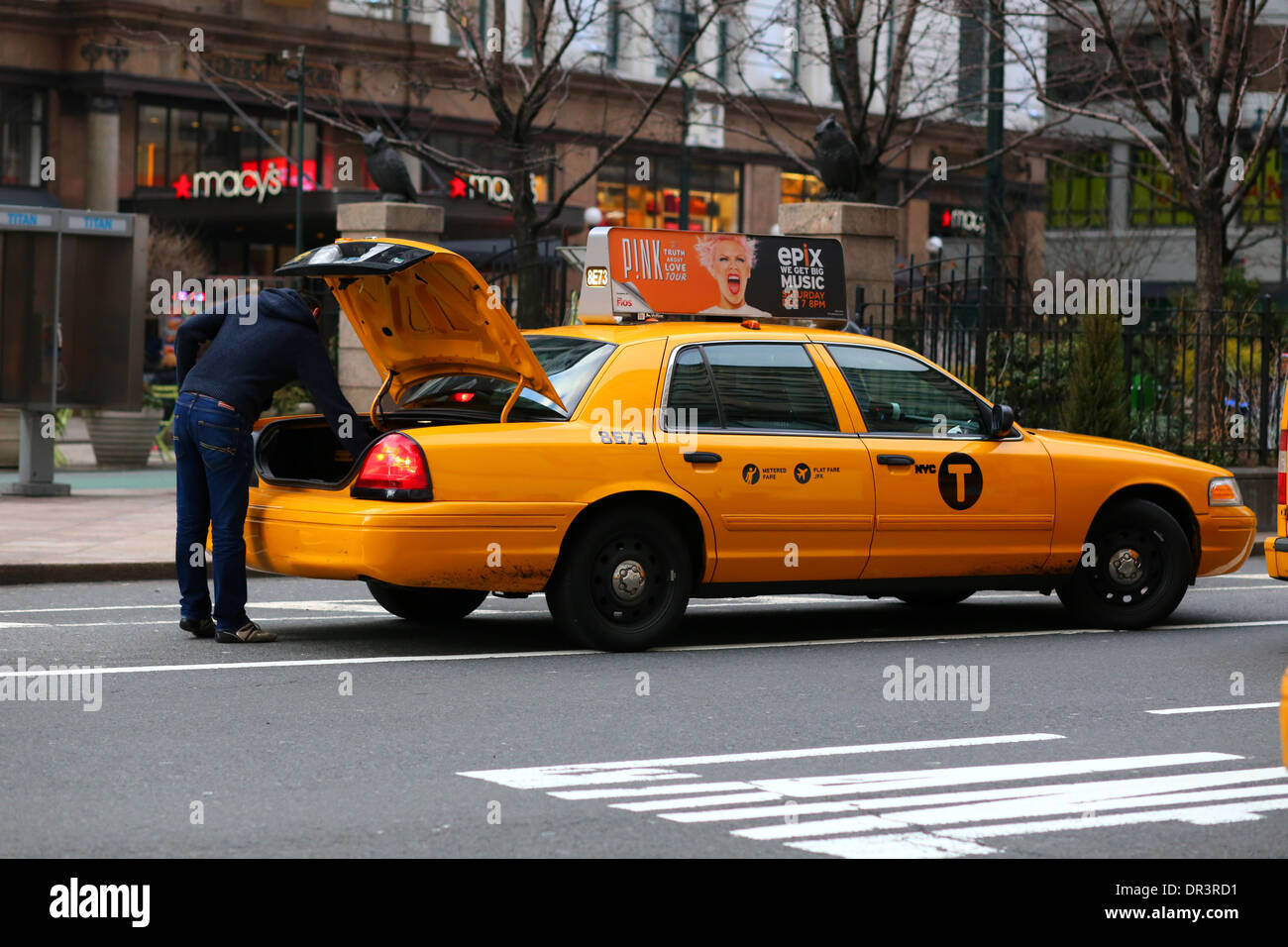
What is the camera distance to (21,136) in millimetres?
42000

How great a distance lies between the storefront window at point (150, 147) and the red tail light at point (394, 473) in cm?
3616

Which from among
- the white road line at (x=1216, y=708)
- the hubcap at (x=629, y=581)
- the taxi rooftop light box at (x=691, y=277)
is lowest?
the white road line at (x=1216, y=708)

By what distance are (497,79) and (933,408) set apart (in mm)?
11700

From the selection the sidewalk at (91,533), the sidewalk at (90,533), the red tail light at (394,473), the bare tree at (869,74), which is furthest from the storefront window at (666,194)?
the red tail light at (394,473)

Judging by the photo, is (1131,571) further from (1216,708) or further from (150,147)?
(150,147)

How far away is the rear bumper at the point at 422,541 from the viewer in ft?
28.9

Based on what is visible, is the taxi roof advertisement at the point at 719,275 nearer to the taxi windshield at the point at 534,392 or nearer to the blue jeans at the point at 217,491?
the taxi windshield at the point at 534,392

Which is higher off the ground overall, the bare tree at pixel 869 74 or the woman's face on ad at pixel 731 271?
the bare tree at pixel 869 74

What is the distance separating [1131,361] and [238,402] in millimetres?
11675

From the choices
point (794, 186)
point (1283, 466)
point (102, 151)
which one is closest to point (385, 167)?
point (1283, 466)

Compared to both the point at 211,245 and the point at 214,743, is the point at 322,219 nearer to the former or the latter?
the point at 211,245

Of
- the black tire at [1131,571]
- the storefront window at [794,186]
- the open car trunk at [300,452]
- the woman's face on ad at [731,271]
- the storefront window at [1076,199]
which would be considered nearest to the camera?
the open car trunk at [300,452]

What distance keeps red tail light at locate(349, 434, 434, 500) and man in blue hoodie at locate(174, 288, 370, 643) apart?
302 mm

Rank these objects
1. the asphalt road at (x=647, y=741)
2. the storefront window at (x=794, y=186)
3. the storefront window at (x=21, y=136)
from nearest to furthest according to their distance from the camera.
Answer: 1. the asphalt road at (x=647, y=741)
2. the storefront window at (x=21, y=136)
3. the storefront window at (x=794, y=186)
